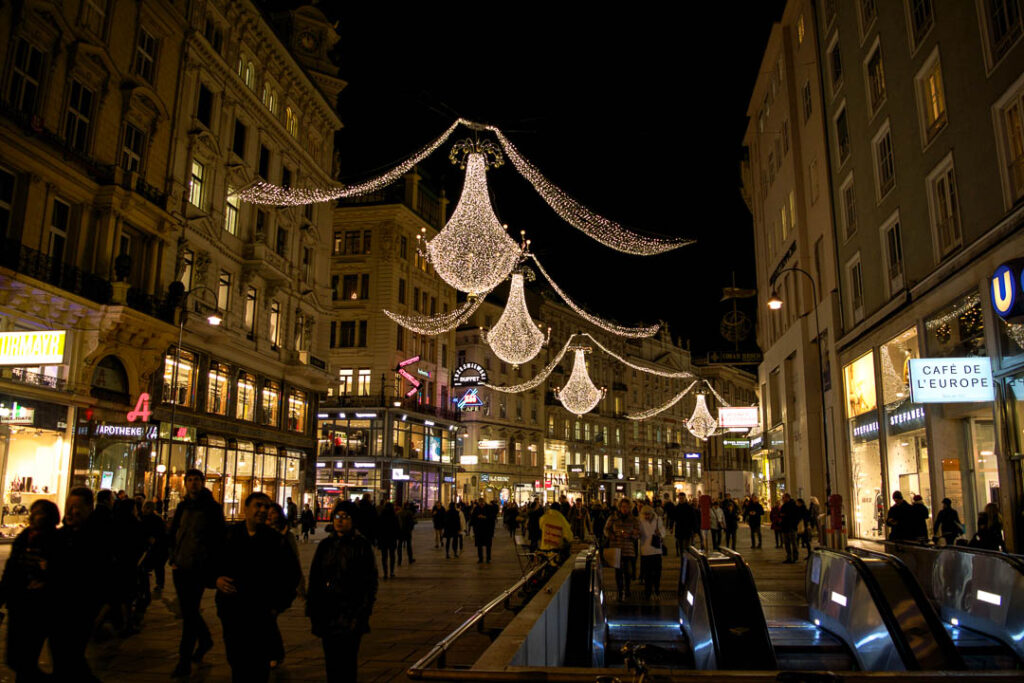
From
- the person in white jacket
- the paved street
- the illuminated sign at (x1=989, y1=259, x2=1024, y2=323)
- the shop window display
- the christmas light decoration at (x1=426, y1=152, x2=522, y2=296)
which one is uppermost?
the christmas light decoration at (x1=426, y1=152, x2=522, y2=296)

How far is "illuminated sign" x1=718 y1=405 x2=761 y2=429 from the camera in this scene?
42.3m

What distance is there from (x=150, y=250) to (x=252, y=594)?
23.9m

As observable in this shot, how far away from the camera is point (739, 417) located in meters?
42.8

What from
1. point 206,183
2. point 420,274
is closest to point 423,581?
point 206,183

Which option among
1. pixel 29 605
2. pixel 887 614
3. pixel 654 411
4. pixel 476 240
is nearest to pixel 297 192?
pixel 476 240

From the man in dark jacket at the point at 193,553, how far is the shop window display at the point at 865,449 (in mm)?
19367

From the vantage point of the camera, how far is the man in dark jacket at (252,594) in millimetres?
6016

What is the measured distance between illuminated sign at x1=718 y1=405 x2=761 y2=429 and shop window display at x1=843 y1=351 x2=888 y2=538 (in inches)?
650

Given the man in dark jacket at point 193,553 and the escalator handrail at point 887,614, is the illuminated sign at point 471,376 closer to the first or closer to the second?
the man in dark jacket at point 193,553

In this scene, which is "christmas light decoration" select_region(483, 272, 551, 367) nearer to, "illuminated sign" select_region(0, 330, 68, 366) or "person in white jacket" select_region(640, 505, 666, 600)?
"person in white jacket" select_region(640, 505, 666, 600)

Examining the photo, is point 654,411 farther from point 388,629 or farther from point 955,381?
point 388,629

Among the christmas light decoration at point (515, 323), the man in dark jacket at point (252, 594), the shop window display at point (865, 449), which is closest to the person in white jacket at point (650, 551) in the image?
the man in dark jacket at point (252, 594)

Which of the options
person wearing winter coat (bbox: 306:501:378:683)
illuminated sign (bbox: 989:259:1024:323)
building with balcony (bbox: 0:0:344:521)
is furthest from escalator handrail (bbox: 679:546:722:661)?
building with balcony (bbox: 0:0:344:521)

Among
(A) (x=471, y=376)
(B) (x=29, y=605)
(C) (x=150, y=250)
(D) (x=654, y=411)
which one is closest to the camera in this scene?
(B) (x=29, y=605)
